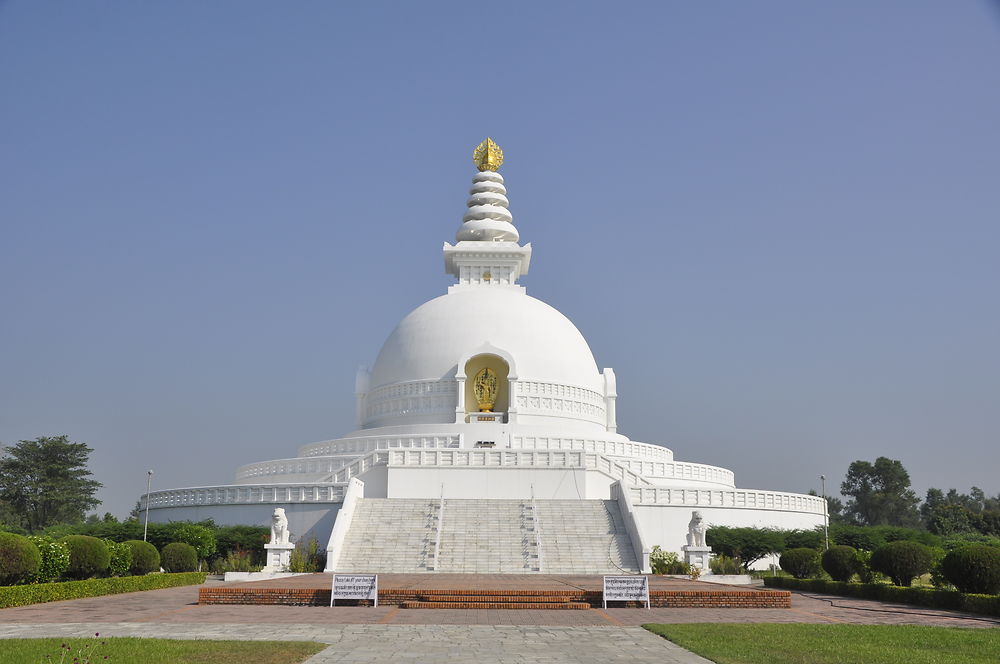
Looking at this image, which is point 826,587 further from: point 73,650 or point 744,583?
point 73,650

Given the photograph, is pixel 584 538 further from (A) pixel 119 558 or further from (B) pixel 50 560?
(B) pixel 50 560

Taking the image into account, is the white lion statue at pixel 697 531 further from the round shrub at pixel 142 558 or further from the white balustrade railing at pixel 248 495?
the round shrub at pixel 142 558

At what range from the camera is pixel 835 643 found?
12836 mm

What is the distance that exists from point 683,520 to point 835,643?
63.9 ft

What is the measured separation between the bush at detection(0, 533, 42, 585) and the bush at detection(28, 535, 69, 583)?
0.64 meters

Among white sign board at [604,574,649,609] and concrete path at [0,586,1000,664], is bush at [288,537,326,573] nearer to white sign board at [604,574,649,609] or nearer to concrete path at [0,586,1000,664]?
concrete path at [0,586,1000,664]

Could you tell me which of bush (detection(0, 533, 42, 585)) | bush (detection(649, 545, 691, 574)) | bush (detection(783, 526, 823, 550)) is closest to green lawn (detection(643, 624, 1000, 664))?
bush (detection(649, 545, 691, 574))

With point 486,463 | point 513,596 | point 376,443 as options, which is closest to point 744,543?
point 486,463

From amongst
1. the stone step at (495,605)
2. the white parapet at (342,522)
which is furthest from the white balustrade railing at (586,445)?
the stone step at (495,605)

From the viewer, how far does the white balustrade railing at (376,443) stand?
124 ft

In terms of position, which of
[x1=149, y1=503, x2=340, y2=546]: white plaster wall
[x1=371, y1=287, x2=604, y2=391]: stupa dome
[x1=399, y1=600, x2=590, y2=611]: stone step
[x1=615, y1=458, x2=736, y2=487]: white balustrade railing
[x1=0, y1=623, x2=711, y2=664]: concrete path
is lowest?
[x1=0, y1=623, x2=711, y2=664]: concrete path

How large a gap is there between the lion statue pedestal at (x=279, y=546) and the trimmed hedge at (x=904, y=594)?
543 inches

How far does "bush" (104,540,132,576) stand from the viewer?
23.5m

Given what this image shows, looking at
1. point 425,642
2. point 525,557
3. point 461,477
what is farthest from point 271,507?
point 425,642
